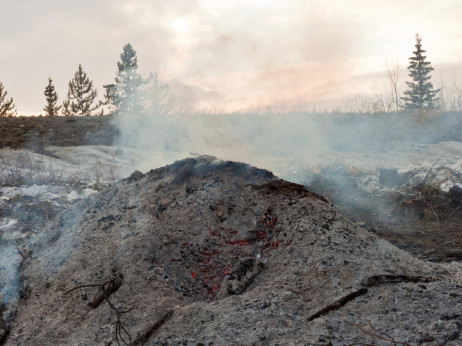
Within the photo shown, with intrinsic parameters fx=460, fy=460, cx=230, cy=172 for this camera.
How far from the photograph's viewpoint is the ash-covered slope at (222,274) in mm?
2516

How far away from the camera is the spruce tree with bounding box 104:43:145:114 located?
2412 centimetres

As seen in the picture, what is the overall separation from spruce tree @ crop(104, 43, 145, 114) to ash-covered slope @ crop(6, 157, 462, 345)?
790 inches

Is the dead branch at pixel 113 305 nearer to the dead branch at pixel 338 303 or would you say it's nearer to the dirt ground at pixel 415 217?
the dead branch at pixel 338 303

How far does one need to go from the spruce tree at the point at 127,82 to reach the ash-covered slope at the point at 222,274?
20.1 m

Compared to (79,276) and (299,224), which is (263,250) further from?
(79,276)

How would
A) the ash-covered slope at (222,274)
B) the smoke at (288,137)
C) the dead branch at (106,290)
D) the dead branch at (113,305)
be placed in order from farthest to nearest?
1. the smoke at (288,137)
2. the dead branch at (106,290)
3. the dead branch at (113,305)
4. the ash-covered slope at (222,274)

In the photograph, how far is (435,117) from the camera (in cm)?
1335

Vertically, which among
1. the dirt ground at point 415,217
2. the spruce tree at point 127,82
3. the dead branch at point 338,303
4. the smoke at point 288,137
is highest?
the spruce tree at point 127,82

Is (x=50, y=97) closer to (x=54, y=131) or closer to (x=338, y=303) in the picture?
(x=54, y=131)

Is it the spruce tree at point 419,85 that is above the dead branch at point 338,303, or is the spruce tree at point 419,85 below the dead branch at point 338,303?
above

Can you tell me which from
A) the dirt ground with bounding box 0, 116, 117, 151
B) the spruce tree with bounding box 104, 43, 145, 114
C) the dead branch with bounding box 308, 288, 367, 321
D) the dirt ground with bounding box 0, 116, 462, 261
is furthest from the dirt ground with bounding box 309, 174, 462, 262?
the spruce tree with bounding box 104, 43, 145, 114

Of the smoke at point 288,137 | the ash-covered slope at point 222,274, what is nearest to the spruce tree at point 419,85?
the smoke at point 288,137

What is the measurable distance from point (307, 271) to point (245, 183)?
49.7 inches

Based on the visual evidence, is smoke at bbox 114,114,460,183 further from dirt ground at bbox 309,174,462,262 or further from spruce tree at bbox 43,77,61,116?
spruce tree at bbox 43,77,61,116
